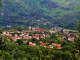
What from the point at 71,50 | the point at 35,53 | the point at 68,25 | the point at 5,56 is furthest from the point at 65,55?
the point at 68,25

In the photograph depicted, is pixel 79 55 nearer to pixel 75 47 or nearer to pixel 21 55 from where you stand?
pixel 75 47

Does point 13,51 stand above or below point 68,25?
above

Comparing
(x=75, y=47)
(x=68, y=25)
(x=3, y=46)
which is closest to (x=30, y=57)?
(x=3, y=46)

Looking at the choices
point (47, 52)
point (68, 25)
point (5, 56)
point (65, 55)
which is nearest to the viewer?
point (5, 56)

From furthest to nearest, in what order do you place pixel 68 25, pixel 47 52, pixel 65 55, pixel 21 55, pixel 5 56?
pixel 68 25, pixel 47 52, pixel 65 55, pixel 21 55, pixel 5 56

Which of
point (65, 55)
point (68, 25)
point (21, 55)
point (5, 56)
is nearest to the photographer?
point (5, 56)

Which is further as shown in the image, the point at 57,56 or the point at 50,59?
the point at 57,56

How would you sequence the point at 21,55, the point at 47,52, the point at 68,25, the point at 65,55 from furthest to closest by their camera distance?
1. the point at 68,25
2. the point at 47,52
3. the point at 65,55
4. the point at 21,55

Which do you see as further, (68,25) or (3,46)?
(68,25)

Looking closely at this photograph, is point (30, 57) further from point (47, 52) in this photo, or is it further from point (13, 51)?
point (47, 52)
